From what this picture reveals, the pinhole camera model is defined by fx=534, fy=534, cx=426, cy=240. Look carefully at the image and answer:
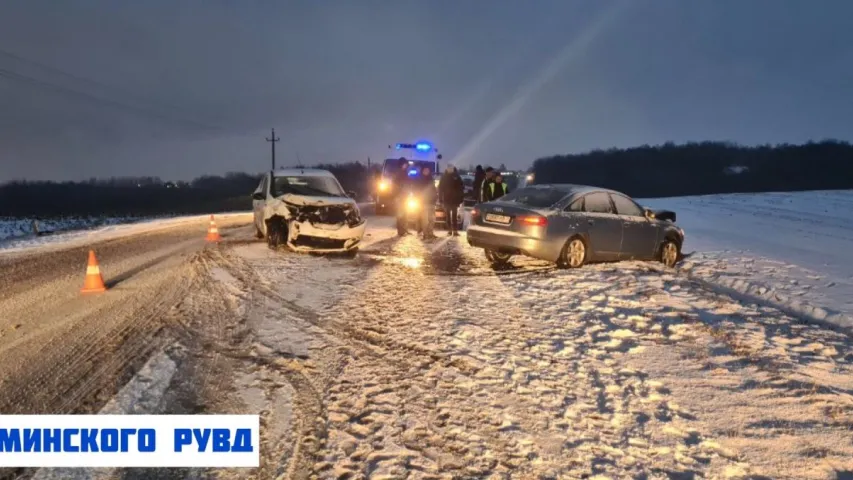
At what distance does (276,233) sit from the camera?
11570 millimetres

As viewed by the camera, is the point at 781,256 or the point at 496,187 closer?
the point at 781,256

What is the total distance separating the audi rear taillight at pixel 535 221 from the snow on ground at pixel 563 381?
1.44 meters

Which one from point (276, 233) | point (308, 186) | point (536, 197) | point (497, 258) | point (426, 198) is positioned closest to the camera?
point (536, 197)

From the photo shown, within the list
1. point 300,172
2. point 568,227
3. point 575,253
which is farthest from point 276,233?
point 575,253

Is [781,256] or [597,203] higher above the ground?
[597,203]

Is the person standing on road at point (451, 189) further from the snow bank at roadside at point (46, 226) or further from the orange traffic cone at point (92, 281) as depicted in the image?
the snow bank at roadside at point (46, 226)

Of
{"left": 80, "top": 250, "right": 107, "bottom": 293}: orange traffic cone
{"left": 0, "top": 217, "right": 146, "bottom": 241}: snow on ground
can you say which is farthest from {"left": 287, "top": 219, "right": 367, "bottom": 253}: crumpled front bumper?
{"left": 0, "top": 217, "right": 146, "bottom": 241}: snow on ground

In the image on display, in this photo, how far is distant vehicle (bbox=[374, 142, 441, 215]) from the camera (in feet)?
74.4

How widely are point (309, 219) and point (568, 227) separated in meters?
5.19

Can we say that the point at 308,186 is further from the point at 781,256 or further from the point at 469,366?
the point at 781,256

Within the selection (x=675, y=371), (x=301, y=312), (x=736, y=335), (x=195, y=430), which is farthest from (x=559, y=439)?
(x=301, y=312)

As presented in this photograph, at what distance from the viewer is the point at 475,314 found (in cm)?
651

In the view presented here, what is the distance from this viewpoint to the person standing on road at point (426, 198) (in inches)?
544

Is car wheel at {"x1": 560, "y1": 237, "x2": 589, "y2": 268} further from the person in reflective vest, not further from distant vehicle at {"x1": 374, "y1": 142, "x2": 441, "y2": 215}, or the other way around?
distant vehicle at {"x1": 374, "y1": 142, "x2": 441, "y2": 215}
